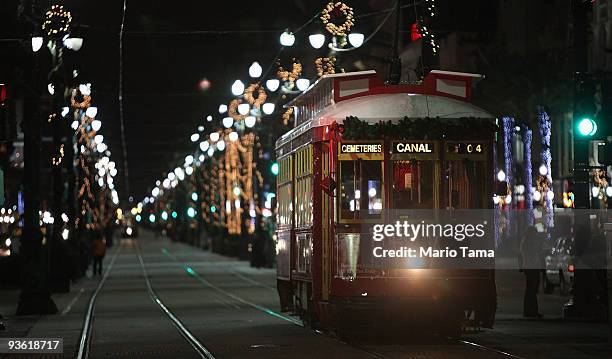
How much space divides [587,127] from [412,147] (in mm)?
4824

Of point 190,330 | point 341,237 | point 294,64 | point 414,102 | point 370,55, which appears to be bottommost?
point 190,330

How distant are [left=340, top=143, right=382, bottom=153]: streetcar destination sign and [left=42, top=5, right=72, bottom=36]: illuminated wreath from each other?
14141mm

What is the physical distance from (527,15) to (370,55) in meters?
10.2

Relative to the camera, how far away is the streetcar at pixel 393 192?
21.5 meters

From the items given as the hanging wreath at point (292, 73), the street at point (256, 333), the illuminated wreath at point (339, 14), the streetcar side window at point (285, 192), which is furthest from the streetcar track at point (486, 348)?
the hanging wreath at point (292, 73)

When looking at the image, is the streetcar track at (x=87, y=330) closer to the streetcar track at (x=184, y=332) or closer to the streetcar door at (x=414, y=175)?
the streetcar track at (x=184, y=332)

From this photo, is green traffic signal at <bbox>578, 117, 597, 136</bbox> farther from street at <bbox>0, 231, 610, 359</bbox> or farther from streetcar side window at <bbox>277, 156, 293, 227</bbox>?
streetcar side window at <bbox>277, 156, 293, 227</bbox>

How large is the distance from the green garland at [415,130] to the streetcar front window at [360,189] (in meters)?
0.45

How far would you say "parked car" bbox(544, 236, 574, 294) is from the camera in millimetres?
38906

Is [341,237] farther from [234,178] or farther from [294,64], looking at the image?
[234,178]

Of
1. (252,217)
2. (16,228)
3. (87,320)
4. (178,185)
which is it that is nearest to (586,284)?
(87,320)

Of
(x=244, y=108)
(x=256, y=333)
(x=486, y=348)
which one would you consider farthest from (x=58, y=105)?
(x=486, y=348)

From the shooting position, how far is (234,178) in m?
87.8

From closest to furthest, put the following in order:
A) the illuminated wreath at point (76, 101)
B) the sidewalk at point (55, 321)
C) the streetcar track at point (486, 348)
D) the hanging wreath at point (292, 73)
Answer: the streetcar track at point (486, 348)
the sidewalk at point (55, 321)
the hanging wreath at point (292, 73)
the illuminated wreath at point (76, 101)
